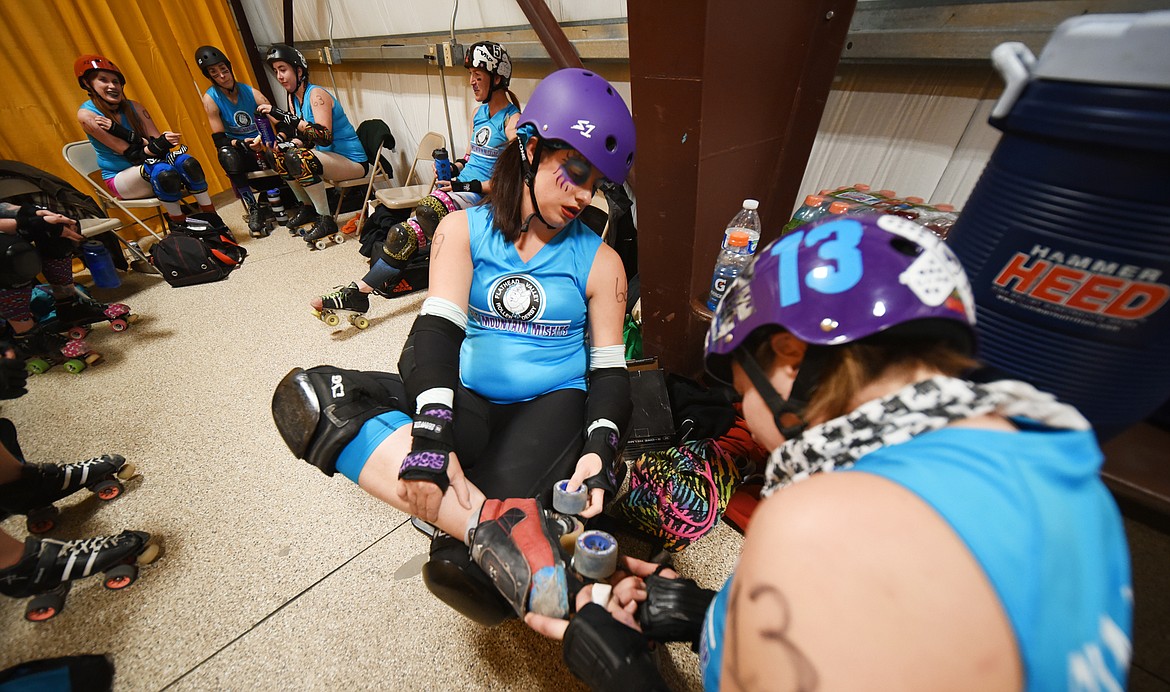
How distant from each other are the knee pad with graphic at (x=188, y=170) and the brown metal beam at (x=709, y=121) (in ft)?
13.5

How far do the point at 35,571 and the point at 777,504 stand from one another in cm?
214

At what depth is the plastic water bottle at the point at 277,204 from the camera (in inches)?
165

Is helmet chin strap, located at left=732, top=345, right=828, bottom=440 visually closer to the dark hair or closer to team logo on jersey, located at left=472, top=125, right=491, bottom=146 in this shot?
the dark hair

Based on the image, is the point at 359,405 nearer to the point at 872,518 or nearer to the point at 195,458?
the point at 872,518

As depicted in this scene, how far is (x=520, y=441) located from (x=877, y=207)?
60.7 inches

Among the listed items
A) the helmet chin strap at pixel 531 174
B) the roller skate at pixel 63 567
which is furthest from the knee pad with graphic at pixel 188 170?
the helmet chin strap at pixel 531 174

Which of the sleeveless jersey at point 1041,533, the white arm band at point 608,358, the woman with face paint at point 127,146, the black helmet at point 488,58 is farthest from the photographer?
the woman with face paint at point 127,146

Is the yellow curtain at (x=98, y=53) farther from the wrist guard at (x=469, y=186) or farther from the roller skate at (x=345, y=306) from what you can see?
the wrist guard at (x=469, y=186)

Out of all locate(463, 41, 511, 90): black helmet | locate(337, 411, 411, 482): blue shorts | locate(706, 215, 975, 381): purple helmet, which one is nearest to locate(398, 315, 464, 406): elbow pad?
locate(337, 411, 411, 482): blue shorts

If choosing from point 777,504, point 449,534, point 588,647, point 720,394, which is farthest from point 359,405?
point 720,394

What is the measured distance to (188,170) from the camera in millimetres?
3461

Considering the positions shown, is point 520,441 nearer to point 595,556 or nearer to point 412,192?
point 595,556

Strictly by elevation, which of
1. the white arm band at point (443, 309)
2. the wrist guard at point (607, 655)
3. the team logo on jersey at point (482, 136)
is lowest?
the wrist guard at point (607, 655)

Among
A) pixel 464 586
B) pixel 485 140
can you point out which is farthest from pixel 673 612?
pixel 485 140
